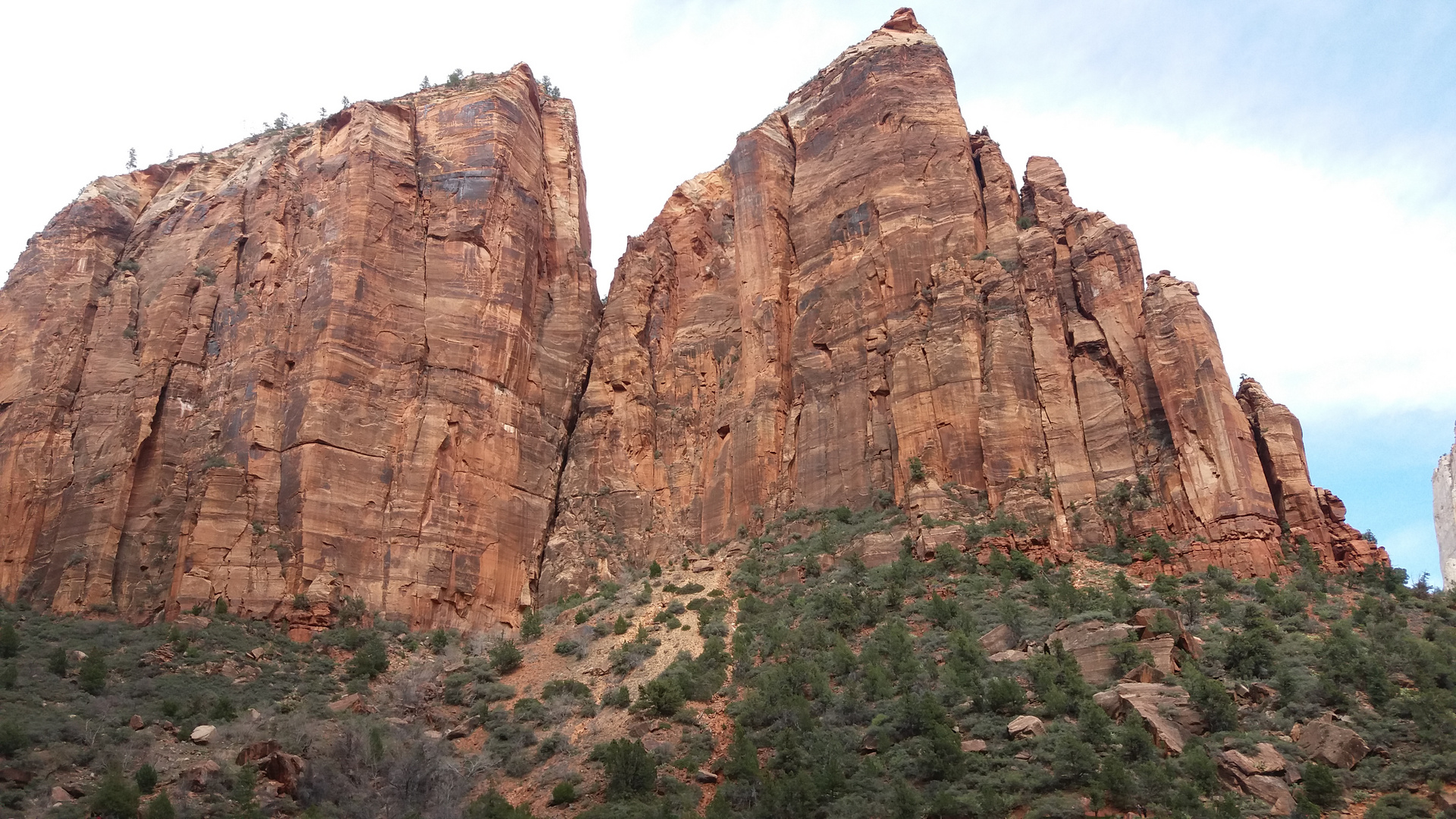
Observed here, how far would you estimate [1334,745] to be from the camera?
83.6 ft

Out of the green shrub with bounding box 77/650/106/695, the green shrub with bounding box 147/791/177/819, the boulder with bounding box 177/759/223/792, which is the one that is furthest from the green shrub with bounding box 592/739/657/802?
the green shrub with bounding box 77/650/106/695

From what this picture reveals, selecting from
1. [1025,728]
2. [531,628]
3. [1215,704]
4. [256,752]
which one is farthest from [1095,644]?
[256,752]

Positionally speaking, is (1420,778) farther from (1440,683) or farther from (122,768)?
Answer: (122,768)

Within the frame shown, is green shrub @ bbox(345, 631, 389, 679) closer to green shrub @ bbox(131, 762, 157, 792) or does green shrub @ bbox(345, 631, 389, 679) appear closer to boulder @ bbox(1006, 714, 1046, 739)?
green shrub @ bbox(131, 762, 157, 792)

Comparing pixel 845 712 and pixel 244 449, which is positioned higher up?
pixel 244 449

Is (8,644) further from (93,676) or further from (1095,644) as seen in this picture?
(1095,644)

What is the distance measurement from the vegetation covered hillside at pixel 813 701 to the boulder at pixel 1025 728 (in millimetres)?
74

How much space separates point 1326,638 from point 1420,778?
257 inches

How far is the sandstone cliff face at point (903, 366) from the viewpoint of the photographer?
39.2 meters

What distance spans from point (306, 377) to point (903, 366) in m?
23.6

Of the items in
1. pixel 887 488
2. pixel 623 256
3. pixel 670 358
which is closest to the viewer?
pixel 887 488

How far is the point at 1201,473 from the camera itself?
38.1 meters

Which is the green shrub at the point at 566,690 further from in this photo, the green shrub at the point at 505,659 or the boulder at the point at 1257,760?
the boulder at the point at 1257,760

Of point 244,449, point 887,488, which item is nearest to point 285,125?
point 244,449
